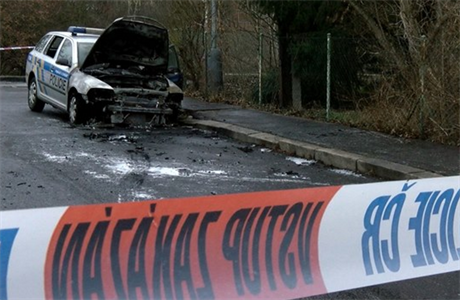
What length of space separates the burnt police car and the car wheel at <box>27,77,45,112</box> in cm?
84

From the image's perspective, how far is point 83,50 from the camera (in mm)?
12031

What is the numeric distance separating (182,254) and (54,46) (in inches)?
410

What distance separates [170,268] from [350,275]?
1.18 metres

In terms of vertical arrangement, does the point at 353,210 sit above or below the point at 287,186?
above

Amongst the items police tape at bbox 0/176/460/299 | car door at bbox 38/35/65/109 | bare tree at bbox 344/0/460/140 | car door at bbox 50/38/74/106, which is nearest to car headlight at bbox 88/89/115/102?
car door at bbox 50/38/74/106

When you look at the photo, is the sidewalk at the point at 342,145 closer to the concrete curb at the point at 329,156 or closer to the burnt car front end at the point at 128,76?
the concrete curb at the point at 329,156

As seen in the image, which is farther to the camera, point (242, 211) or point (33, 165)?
point (33, 165)

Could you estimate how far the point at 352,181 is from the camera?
7.48m

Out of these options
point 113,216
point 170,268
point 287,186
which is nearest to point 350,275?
point 170,268

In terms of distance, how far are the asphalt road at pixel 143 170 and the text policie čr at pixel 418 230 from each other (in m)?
0.36

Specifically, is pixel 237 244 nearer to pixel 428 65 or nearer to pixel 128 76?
pixel 428 65

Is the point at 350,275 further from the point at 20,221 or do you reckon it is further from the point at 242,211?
the point at 20,221

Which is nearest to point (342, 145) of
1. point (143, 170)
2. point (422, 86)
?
point (422, 86)

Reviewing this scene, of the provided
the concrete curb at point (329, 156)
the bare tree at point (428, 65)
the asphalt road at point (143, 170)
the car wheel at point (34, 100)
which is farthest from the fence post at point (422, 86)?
the car wheel at point (34, 100)
